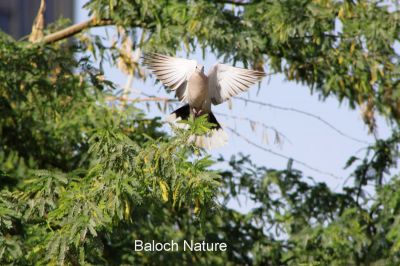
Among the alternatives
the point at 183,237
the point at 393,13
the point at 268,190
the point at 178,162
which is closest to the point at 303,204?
the point at 268,190

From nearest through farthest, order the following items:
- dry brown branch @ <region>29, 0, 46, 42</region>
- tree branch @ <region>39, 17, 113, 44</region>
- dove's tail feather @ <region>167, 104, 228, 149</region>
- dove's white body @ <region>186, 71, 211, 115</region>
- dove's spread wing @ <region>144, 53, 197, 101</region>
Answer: dove's white body @ <region>186, 71, 211, 115</region> → dove's spread wing @ <region>144, 53, 197, 101</region> → dove's tail feather @ <region>167, 104, 228, 149</region> → tree branch @ <region>39, 17, 113, 44</region> → dry brown branch @ <region>29, 0, 46, 42</region>

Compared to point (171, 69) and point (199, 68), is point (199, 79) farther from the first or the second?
point (171, 69)

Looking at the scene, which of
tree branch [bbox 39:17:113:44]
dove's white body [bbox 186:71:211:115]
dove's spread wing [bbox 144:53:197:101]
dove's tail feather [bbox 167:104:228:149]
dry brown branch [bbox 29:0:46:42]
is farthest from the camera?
dry brown branch [bbox 29:0:46:42]

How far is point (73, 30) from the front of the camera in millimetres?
8453

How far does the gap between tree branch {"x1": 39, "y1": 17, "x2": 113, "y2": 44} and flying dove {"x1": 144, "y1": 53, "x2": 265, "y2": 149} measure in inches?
66.3

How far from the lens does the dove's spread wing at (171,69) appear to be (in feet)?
21.6

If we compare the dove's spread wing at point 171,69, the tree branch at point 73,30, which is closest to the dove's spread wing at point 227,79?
the dove's spread wing at point 171,69

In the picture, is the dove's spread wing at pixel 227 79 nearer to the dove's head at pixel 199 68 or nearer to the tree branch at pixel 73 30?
the dove's head at pixel 199 68

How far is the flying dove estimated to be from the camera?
6500 millimetres

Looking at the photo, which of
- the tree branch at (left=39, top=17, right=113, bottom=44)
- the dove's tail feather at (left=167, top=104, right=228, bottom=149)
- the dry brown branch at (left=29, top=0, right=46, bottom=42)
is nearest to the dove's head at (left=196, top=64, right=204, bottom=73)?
the dove's tail feather at (left=167, top=104, right=228, bottom=149)

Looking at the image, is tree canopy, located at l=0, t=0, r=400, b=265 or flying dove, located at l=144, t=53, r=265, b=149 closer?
flying dove, located at l=144, t=53, r=265, b=149

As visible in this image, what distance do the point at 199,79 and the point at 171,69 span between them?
237 mm

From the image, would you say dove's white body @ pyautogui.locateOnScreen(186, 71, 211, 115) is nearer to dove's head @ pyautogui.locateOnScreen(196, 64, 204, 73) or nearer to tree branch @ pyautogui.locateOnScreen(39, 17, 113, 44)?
dove's head @ pyautogui.locateOnScreen(196, 64, 204, 73)

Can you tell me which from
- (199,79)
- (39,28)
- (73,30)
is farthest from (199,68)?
(39,28)
